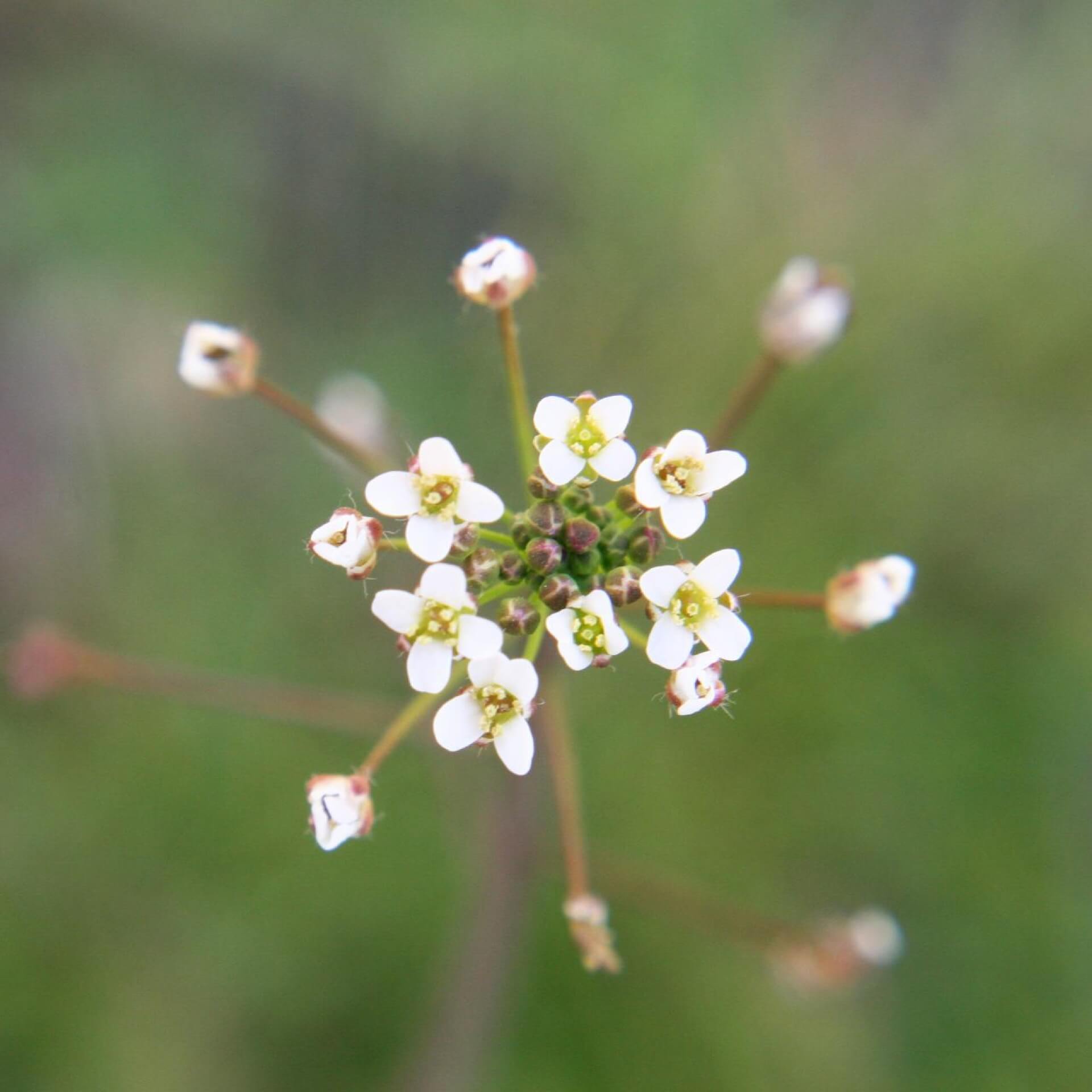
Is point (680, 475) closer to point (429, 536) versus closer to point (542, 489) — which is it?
point (542, 489)

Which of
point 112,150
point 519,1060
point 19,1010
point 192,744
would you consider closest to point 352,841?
point 192,744

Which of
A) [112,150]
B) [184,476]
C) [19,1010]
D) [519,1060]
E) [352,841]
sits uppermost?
[112,150]

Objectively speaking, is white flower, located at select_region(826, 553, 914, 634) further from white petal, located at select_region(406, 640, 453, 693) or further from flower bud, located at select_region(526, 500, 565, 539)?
white petal, located at select_region(406, 640, 453, 693)

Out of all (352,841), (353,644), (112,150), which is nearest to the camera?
(352,841)

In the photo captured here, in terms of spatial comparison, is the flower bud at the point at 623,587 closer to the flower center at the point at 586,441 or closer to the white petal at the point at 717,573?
the white petal at the point at 717,573

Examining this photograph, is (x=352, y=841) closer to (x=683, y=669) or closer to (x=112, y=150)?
(x=683, y=669)
